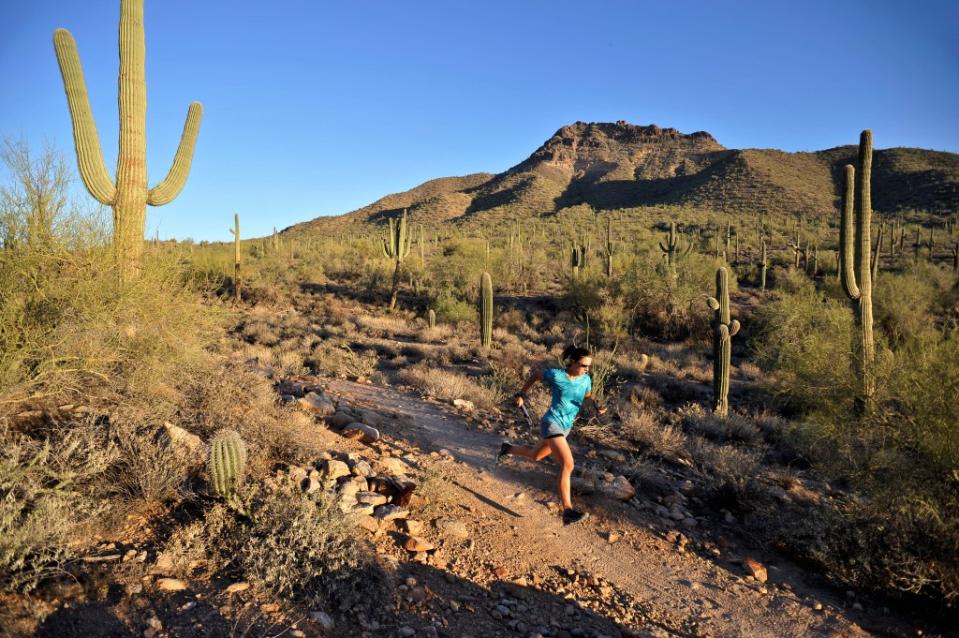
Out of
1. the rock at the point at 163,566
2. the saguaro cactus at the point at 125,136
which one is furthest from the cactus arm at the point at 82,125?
the rock at the point at 163,566

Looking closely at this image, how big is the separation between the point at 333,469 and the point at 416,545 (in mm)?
1128

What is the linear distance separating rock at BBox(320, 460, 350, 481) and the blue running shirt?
6.44 ft

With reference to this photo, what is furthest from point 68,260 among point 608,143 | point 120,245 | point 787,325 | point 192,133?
point 608,143

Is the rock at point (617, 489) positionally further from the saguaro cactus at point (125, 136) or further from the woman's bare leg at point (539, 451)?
the saguaro cactus at point (125, 136)

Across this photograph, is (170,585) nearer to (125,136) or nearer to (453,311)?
(125,136)

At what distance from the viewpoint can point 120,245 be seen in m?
5.65

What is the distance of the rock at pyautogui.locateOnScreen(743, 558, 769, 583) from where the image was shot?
171 inches

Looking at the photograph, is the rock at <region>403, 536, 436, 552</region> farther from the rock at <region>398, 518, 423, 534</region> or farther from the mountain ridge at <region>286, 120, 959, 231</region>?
the mountain ridge at <region>286, 120, 959, 231</region>

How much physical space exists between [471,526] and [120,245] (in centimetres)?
490

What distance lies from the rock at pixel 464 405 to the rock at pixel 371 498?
386 cm

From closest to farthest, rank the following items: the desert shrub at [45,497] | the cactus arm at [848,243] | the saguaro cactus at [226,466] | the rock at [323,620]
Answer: the desert shrub at [45,497]
the rock at [323,620]
the saguaro cactus at [226,466]
the cactus arm at [848,243]

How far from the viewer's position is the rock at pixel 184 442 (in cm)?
419

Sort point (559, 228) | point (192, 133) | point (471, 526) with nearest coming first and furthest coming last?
1. point (471, 526)
2. point (192, 133)
3. point (559, 228)

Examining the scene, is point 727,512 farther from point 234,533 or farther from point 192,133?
point 192,133
